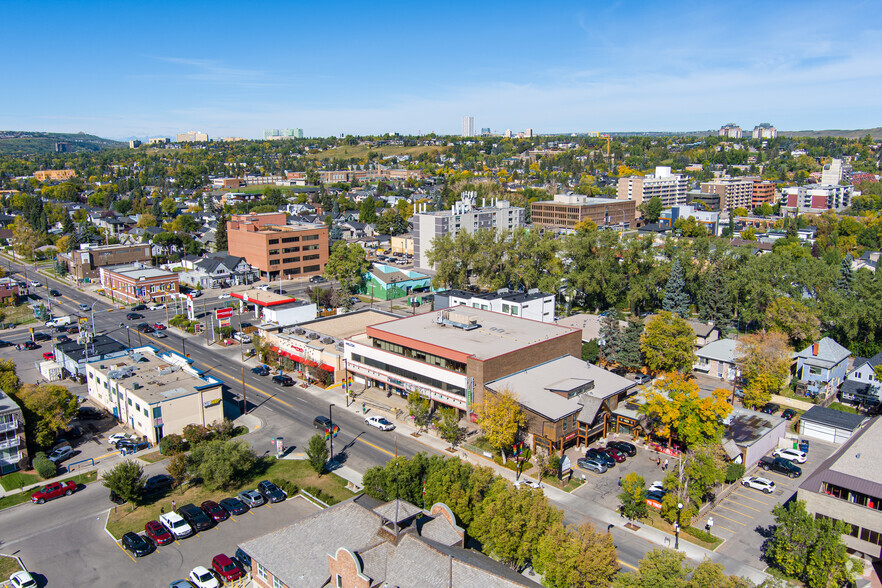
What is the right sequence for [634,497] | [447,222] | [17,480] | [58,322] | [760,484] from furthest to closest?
[447,222]
[58,322]
[17,480]
[760,484]
[634,497]

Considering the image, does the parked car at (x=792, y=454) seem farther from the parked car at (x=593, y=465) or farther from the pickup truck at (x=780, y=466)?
the parked car at (x=593, y=465)

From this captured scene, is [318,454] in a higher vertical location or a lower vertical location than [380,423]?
higher

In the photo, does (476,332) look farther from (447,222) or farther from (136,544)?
(447,222)

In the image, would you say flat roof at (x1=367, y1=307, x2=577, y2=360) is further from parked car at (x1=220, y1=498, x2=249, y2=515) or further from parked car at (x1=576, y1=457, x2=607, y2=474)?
parked car at (x1=220, y1=498, x2=249, y2=515)

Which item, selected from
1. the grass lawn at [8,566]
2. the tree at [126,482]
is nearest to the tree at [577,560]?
the tree at [126,482]

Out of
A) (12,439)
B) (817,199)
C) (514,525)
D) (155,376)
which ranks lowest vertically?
(12,439)

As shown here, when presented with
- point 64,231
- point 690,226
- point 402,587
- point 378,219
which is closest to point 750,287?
point 402,587

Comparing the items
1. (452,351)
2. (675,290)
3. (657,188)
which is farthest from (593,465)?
(657,188)
